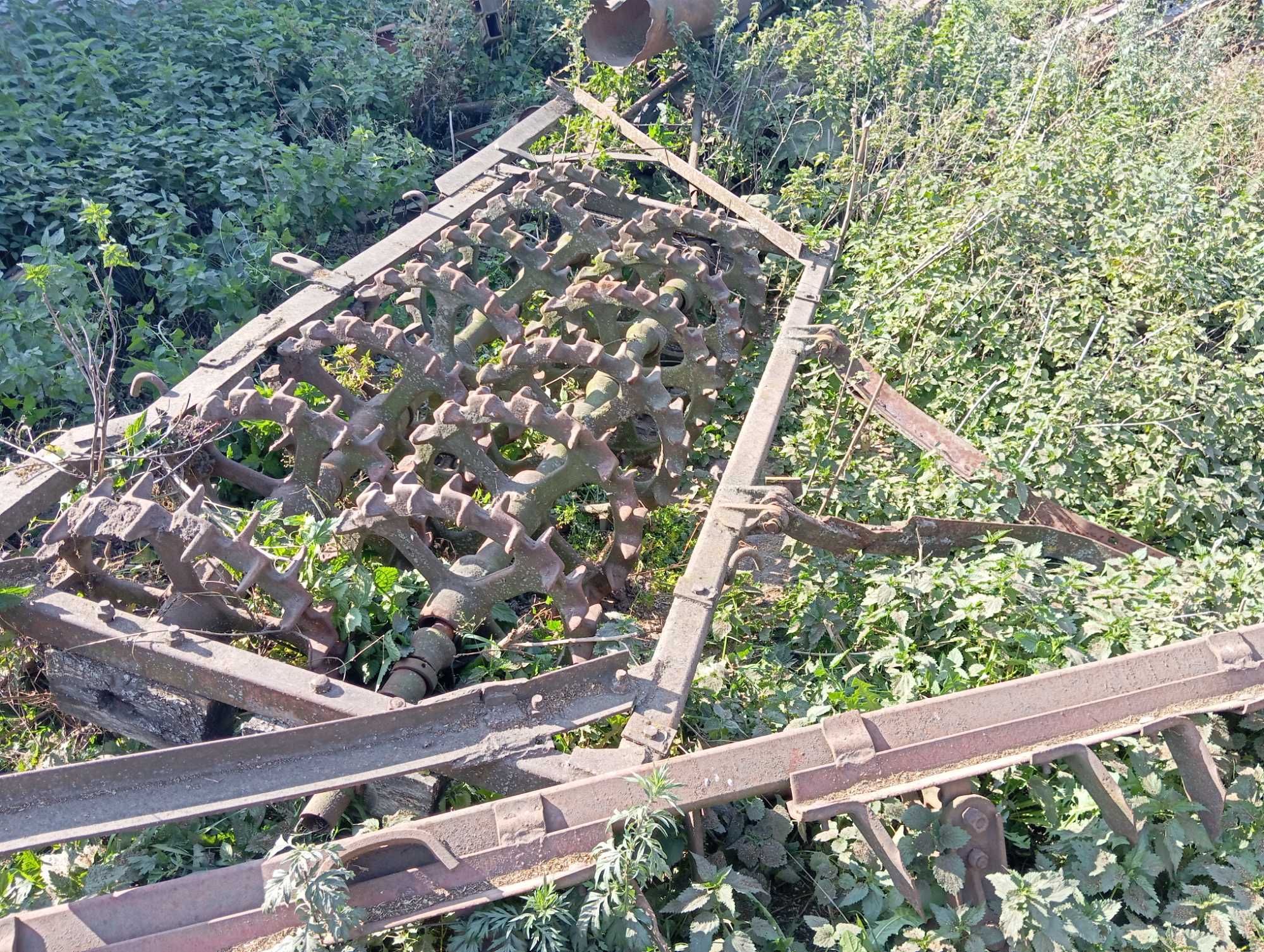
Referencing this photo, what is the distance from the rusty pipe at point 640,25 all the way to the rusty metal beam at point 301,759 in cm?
508

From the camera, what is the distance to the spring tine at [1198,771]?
244cm

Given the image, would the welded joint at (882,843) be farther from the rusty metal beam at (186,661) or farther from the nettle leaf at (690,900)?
the rusty metal beam at (186,661)

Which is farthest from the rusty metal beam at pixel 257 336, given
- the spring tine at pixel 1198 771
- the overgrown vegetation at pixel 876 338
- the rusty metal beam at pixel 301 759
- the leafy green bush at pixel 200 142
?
the spring tine at pixel 1198 771

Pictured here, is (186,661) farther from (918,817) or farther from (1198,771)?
(1198,771)

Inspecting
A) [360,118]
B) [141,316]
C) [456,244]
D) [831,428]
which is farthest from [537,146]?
[831,428]

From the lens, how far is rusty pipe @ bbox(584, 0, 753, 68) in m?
6.24

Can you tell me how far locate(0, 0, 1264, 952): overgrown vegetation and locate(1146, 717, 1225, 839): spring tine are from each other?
0.08 metres

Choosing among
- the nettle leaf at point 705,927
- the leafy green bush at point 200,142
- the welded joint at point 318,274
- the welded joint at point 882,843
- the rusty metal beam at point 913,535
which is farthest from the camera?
the leafy green bush at point 200,142

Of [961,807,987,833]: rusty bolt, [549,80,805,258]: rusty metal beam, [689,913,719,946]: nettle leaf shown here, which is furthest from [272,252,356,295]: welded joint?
[961,807,987,833]: rusty bolt

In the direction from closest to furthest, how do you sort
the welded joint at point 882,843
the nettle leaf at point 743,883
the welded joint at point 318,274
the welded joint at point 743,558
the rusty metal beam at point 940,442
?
the welded joint at point 882,843
the nettle leaf at point 743,883
the welded joint at point 743,558
the rusty metal beam at point 940,442
the welded joint at point 318,274

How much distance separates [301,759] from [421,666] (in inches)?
28.2

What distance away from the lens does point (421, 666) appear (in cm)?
286

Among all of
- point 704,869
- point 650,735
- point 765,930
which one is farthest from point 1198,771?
point 650,735

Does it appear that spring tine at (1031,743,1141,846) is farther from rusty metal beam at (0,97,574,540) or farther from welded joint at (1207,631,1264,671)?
rusty metal beam at (0,97,574,540)
